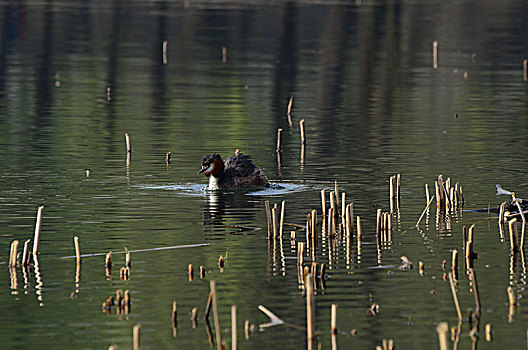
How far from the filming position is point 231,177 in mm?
25266

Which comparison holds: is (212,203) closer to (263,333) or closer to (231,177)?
(231,177)

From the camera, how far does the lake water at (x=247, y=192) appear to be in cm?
1449

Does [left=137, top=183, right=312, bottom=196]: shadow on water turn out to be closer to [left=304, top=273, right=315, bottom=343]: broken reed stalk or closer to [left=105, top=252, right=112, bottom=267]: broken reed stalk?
[left=105, top=252, right=112, bottom=267]: broken reed stalk

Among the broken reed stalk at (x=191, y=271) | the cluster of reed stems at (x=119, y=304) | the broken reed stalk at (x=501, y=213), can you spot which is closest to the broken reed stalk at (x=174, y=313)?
the cluster of reed stems at (x=119, y=304)

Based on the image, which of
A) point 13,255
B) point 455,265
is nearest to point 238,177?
point 13,255

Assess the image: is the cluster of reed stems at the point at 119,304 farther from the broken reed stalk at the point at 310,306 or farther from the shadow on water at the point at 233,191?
the shadow on water at the point at 233,191

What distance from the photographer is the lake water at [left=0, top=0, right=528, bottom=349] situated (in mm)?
14492

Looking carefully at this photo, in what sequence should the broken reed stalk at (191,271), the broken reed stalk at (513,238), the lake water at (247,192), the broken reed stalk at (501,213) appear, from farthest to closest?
the broken reed stalk at (501,213)
the broken reed stalk at (513,238)
the broken reed stalk at (191,271)
the lake water at (247,192)

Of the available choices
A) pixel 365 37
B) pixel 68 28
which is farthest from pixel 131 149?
pixel 68 28

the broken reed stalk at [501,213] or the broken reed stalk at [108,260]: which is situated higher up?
the broken reed stalk at [501,213]

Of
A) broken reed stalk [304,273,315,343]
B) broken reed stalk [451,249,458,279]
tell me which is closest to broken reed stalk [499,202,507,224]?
broken reed stalk [451,249,458,279]

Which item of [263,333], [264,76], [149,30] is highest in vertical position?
[149,30]

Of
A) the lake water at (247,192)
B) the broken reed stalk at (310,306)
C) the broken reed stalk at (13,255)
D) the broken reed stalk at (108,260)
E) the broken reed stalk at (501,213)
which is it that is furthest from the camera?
the broken reed stalk at (501,213)

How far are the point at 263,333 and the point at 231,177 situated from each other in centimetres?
1177
